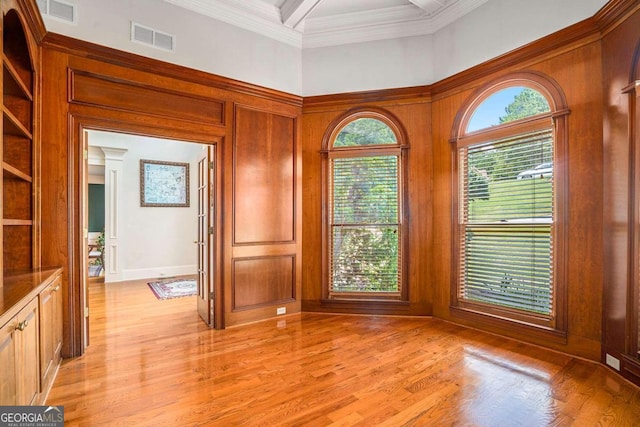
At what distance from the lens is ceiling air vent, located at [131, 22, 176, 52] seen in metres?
3.11

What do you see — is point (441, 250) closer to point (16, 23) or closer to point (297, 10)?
point (297, 10)

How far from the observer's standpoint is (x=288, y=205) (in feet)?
13.4

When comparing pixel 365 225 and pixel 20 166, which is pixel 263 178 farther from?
pixel 20 166

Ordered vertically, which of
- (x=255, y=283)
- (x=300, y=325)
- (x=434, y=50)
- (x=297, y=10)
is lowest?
(x=300, y=325)

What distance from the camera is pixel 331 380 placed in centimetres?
242

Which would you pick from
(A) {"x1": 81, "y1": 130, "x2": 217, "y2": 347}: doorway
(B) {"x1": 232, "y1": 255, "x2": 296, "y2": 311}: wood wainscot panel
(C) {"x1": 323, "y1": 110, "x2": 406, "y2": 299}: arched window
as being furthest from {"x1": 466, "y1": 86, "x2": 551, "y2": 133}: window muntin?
(A) {"x1": 81, "y1": 130, "x2": 217, "y2": 347}: doorway

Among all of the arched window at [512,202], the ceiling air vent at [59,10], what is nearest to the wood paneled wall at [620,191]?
the arched window at [512,202]

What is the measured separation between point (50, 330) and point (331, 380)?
212cm

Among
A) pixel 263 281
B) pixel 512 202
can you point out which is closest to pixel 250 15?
pixel 263 281

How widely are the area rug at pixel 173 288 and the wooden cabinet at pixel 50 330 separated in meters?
2.41

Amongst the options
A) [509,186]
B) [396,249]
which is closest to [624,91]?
[509,186]

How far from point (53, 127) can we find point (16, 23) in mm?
812

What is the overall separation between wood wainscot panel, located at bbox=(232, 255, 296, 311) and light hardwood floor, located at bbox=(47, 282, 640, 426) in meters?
0.37

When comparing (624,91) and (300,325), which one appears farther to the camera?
(300,325)
